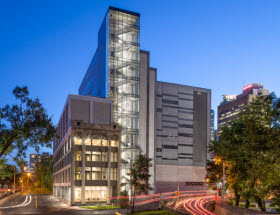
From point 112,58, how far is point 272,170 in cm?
6644

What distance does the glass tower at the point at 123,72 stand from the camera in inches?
3482

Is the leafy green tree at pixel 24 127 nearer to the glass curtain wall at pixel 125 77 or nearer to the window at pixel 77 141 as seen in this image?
the window at pixel 77 141

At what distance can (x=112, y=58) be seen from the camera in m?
88.7

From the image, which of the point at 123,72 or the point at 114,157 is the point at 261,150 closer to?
the point at 114,157

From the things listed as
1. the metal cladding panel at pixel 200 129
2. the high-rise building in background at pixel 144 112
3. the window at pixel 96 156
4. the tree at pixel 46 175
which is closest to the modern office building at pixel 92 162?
the window at pixel 96 156

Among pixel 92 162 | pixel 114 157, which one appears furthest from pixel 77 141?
pixel 114 157

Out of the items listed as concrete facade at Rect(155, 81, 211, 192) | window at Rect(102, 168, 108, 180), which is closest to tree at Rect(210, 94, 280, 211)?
window at Rect(102, 168, 108, 180)

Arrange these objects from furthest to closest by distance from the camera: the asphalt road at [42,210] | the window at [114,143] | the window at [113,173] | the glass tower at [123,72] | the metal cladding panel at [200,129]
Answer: the metal cladding panel at [200,129] < the glass tower at [123,72] < the window at [114,143] < the window at [113,173] < the asphalt road at [42,210]

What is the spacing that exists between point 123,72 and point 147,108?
14109 millimetres

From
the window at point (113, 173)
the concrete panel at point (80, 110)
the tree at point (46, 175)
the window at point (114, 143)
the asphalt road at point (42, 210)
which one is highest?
the concrete panel at point (80, 110)

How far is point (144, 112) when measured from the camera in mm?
94312

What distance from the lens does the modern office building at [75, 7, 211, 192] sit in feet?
293

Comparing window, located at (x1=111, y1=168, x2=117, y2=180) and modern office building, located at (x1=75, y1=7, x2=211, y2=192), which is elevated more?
modern office building, located at (x1=75, y1=7, x2=211, y2=192)

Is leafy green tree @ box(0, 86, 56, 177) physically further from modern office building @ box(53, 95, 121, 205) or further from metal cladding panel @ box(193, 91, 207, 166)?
Answer: metal cladding panel @ box(193, 91, 207, 166)
